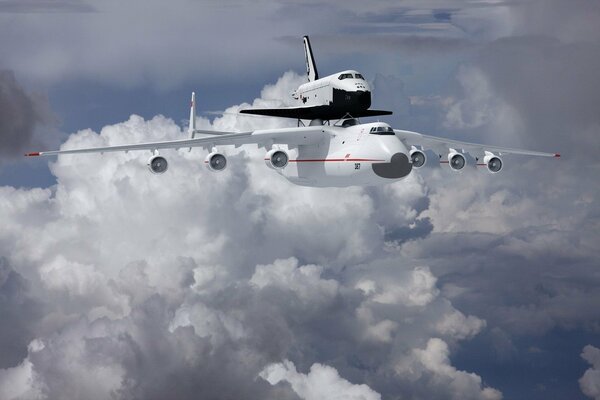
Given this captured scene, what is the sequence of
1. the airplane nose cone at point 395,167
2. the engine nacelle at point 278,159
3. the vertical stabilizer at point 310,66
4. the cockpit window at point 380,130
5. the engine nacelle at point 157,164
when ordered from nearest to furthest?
the airplane nose cone at point 395,167
the cockpit window at point 380,130
the engine nacelle at point 278,159
the engine nacelle at point 157,164
the vertical stabilizer at point 310,66

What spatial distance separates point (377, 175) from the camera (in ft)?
200

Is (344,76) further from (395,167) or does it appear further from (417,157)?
(395,167)

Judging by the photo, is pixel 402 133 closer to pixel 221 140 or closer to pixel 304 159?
pixel 304 159

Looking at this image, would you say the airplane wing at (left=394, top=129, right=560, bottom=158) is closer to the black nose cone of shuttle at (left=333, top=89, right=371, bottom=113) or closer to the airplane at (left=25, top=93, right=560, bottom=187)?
the airplane at (left=25, top=93, right=560, bottom=187)

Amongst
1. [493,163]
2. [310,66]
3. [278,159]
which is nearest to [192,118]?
[310,66]

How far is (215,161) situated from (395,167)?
13.2 meters

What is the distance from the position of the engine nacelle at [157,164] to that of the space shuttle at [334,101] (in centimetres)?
872

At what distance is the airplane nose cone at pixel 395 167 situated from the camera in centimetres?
6012

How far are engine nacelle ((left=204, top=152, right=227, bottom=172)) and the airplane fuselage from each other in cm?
451

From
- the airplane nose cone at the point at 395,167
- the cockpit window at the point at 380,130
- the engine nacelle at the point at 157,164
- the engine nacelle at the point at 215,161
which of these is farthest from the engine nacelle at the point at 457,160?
the engine nacelle at the point at 157,164

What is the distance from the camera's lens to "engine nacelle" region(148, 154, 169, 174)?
63.1 m

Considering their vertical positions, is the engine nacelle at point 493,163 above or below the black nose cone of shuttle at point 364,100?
below

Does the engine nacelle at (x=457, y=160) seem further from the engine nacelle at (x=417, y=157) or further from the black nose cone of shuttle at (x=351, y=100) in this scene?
the black nose cone of shuttle at (x=351, y=100)

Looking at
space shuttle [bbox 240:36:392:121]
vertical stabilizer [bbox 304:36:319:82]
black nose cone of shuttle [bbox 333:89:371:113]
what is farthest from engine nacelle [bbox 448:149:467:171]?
vertical stabilizer [bbox 304:36:319:82]
